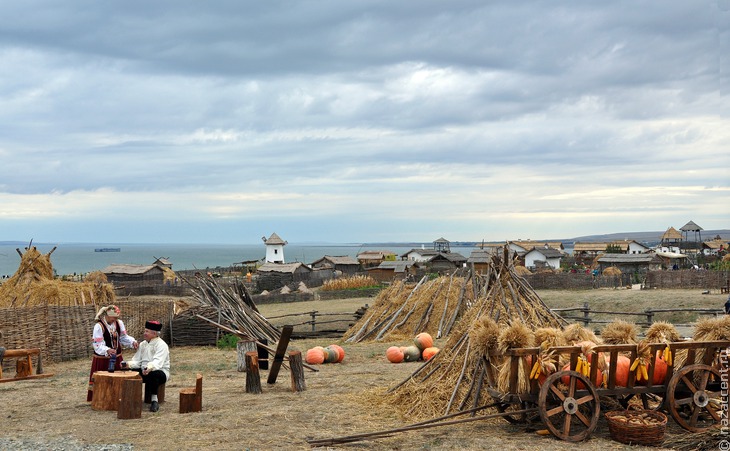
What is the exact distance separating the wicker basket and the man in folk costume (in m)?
6.39

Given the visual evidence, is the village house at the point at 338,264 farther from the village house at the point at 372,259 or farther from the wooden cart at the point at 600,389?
the wooden cart at the point at 600,389

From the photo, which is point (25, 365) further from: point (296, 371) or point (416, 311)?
→ point (416, 311)

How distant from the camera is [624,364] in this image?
824 centimetres

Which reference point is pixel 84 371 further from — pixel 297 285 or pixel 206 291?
pixel 297 285

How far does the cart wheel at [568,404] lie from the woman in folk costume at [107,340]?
623 centimetres

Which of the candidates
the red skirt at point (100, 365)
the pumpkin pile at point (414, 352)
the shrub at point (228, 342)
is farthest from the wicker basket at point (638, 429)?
the shrub at point (228, 342)

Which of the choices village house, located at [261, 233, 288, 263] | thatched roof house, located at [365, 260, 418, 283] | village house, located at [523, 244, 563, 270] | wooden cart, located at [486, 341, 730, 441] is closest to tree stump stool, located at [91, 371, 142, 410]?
wooden cart, located at [486, 341, 730, 441]

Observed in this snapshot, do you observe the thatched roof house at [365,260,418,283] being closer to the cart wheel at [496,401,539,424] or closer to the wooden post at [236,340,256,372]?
the wooden post at [236,340,256,372]

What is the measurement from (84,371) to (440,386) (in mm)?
9269

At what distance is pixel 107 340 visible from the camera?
34.3 feet

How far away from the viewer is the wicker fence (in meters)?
15.1

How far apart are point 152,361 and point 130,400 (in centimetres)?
84

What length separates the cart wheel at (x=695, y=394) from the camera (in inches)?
317

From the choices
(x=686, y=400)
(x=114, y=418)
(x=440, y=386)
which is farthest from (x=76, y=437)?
(x=686, y=400)
